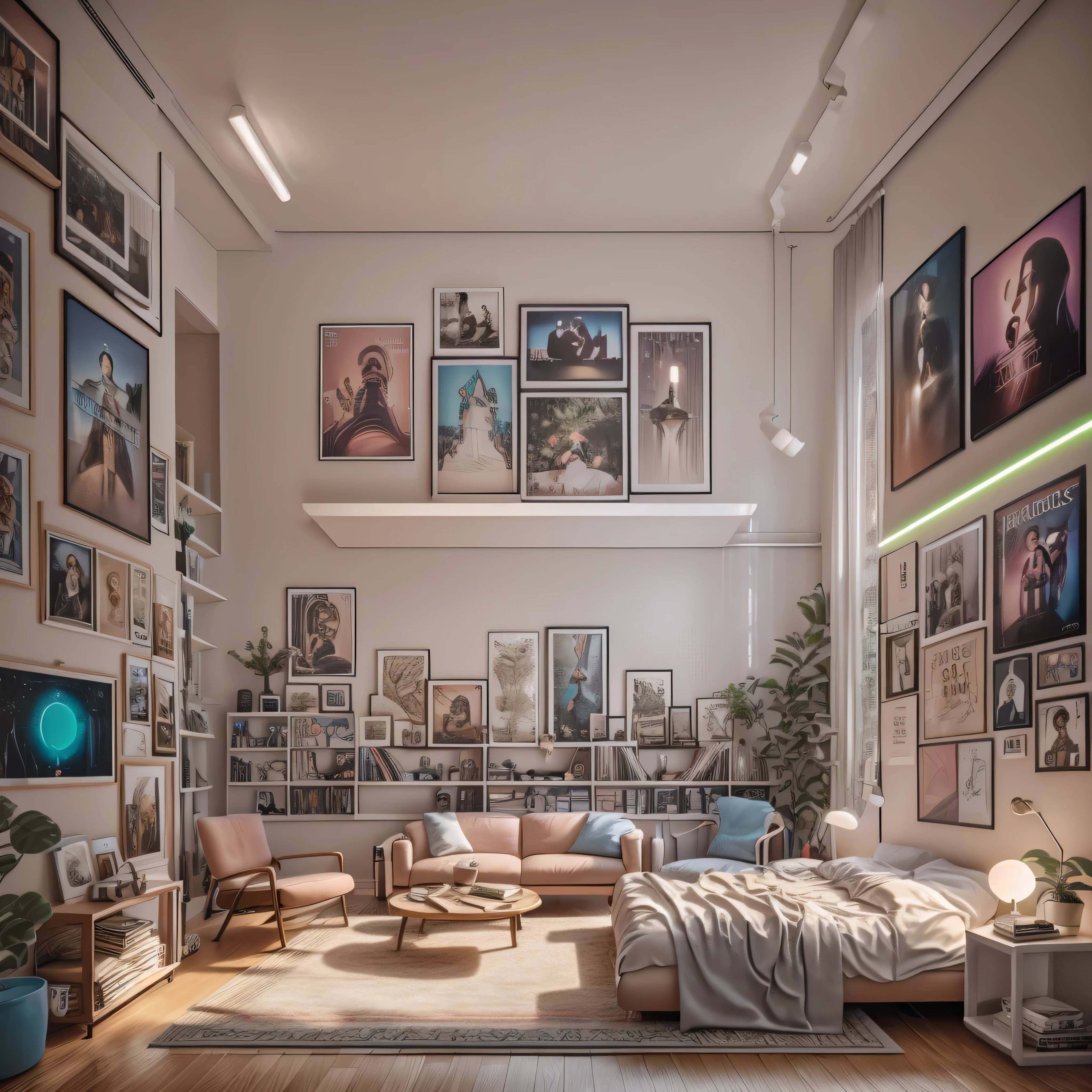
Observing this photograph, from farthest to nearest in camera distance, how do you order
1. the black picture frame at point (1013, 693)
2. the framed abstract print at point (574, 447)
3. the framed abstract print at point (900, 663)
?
1. the framed abstract print at point (574, 447)
2. the framed abstract print at point (900, 663)
3. the black picture frame at point (1013, 693)

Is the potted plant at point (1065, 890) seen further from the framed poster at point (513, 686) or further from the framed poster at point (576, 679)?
the framed poster at point (513, 686)

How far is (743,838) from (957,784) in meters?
2.37

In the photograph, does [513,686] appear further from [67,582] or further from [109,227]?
[109,227]

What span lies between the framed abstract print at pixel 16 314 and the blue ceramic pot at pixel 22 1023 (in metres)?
2.69

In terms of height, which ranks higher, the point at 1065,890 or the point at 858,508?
the point at 858,508

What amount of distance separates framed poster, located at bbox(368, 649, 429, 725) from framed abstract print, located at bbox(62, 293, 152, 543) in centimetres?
316

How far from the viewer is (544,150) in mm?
7637

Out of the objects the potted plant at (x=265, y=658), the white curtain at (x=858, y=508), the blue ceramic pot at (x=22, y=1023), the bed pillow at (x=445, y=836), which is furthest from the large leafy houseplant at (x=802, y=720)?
the blue ceramic pot at (x=22, y=1023)

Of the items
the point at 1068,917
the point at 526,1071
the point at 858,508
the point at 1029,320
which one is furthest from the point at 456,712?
the point at 1029,320

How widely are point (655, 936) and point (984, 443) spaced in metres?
3.42

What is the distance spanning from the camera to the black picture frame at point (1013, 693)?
5203 mm

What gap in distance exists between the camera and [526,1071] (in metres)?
4.32

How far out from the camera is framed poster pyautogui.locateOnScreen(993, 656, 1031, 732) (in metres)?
5.21

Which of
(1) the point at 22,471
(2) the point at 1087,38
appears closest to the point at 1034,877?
(2) the point at 1087,38
